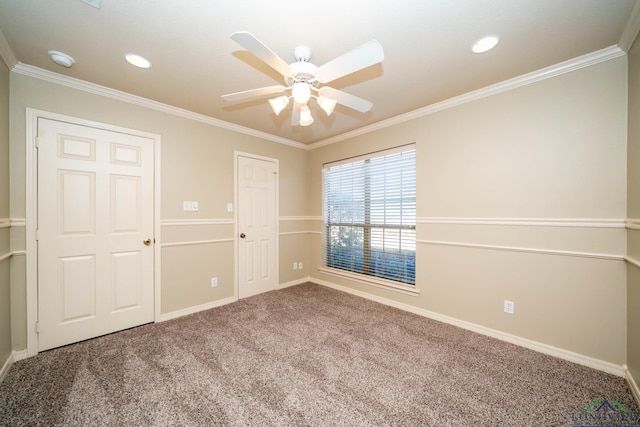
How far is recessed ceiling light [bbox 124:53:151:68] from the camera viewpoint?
2000 millimetres

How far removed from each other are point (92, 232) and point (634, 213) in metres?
4.51

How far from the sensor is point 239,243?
3.61 metres

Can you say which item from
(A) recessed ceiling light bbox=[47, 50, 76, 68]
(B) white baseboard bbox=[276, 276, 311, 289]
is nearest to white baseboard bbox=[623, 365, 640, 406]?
(B) white baseboard bbox=[276, 276, 311, 289]

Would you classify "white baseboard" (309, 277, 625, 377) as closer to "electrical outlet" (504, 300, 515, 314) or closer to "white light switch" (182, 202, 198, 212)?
"electrical outlet" (504, 300, 515, 314)

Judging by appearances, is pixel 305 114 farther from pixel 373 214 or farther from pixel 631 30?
pixel 631 30

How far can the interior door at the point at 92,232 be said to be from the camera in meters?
2.25

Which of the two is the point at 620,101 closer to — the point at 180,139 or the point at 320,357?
the point at 320,357

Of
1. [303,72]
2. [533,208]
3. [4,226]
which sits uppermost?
[303,72]

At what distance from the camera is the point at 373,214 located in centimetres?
362

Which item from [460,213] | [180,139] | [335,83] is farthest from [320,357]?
[180,139]

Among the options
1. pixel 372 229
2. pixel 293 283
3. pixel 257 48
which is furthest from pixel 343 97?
pixel 293 283

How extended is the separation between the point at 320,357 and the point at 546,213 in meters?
2.34

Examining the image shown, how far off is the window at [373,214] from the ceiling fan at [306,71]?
1566mm

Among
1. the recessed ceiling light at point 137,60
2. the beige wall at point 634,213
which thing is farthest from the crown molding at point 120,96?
the beige wall at point 634,213
